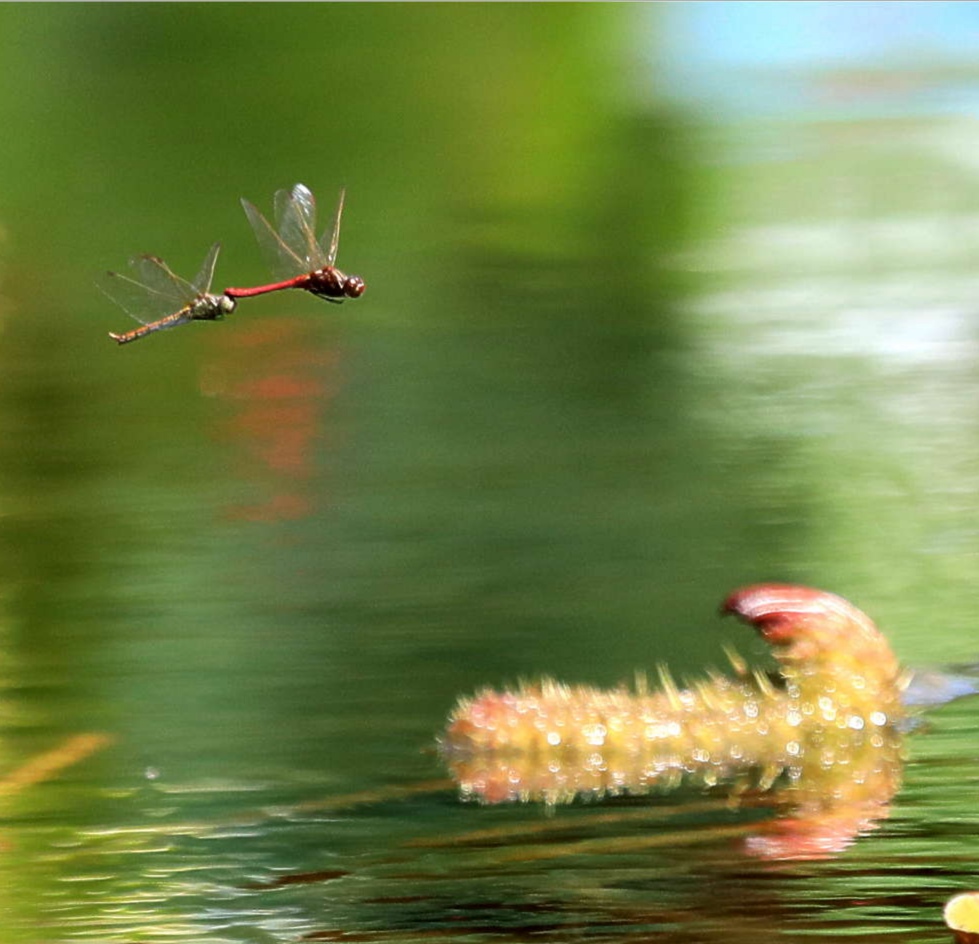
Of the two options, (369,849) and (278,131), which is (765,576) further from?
(278,131)

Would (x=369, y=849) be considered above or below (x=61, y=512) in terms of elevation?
below

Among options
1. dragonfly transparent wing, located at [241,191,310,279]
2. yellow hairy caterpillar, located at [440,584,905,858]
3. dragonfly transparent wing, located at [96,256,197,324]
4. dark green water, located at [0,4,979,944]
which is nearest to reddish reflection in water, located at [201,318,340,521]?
dark green water, located at [0,4,979,944]

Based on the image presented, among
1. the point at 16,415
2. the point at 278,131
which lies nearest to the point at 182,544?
the point at 16,415

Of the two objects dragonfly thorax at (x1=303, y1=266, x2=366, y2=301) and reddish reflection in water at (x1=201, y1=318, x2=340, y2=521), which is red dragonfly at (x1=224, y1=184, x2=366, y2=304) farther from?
reddish reflection in water at (x1=201, y1=318, x2=340, y2=521)

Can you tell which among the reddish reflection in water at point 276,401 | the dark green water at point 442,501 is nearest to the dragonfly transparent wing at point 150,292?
the dark green water at point 442,501

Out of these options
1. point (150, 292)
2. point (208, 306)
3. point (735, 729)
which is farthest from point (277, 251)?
point (735, 729)

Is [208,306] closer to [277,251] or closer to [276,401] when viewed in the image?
[277,251]

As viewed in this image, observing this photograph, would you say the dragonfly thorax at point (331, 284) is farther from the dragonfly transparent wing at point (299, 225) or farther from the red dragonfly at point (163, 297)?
the red dragonfly at point (163, 297)
